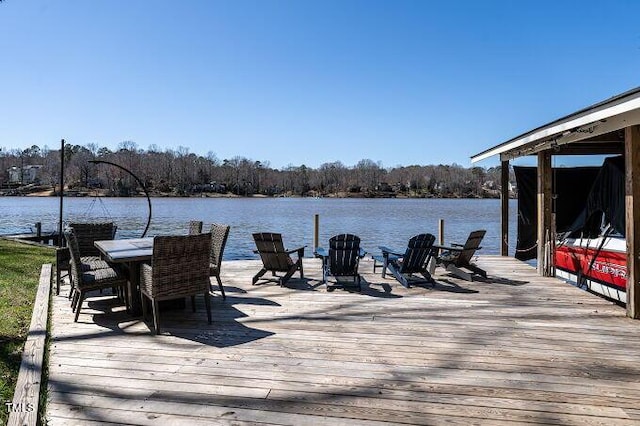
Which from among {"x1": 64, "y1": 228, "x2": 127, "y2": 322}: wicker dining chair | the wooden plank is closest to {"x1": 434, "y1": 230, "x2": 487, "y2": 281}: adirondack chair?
{"x1": 64, "y1": 228, "x2": 127, "y2": 322}: wicker dining chair

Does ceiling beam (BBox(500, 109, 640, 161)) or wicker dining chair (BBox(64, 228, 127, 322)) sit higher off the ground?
ceiling beam (BBox(500, 109, 640, 161))

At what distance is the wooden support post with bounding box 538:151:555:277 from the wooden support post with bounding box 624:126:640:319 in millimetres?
2323

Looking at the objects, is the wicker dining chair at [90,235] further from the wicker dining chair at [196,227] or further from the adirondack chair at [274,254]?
the adirondack chair at [274,254]

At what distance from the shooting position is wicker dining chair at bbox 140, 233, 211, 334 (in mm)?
3834

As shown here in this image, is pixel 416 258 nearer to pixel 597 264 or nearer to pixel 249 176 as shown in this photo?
pixel 597 264

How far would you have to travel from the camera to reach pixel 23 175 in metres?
75.8

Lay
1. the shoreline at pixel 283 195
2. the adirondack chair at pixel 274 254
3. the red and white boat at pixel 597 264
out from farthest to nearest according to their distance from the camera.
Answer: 1. the shoreline at pixel 283 195
2. the adirondack chair at pixel 274 254
3. the red and white boat at pixel 597 264

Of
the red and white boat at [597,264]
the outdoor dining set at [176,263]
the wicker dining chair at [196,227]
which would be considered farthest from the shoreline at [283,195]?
the red and white boat at [597,264]

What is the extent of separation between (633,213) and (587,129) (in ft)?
4.75

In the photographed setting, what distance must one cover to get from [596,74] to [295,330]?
904 centimetres

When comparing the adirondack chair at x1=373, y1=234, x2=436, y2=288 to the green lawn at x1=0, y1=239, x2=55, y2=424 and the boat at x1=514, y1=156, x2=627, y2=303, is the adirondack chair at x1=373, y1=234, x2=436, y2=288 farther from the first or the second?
the green lawn at x1=0, y1=239, x2=55, y2=424

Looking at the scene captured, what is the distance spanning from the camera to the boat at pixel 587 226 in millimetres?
6061

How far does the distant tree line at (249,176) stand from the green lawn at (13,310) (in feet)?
213

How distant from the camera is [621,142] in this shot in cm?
750
